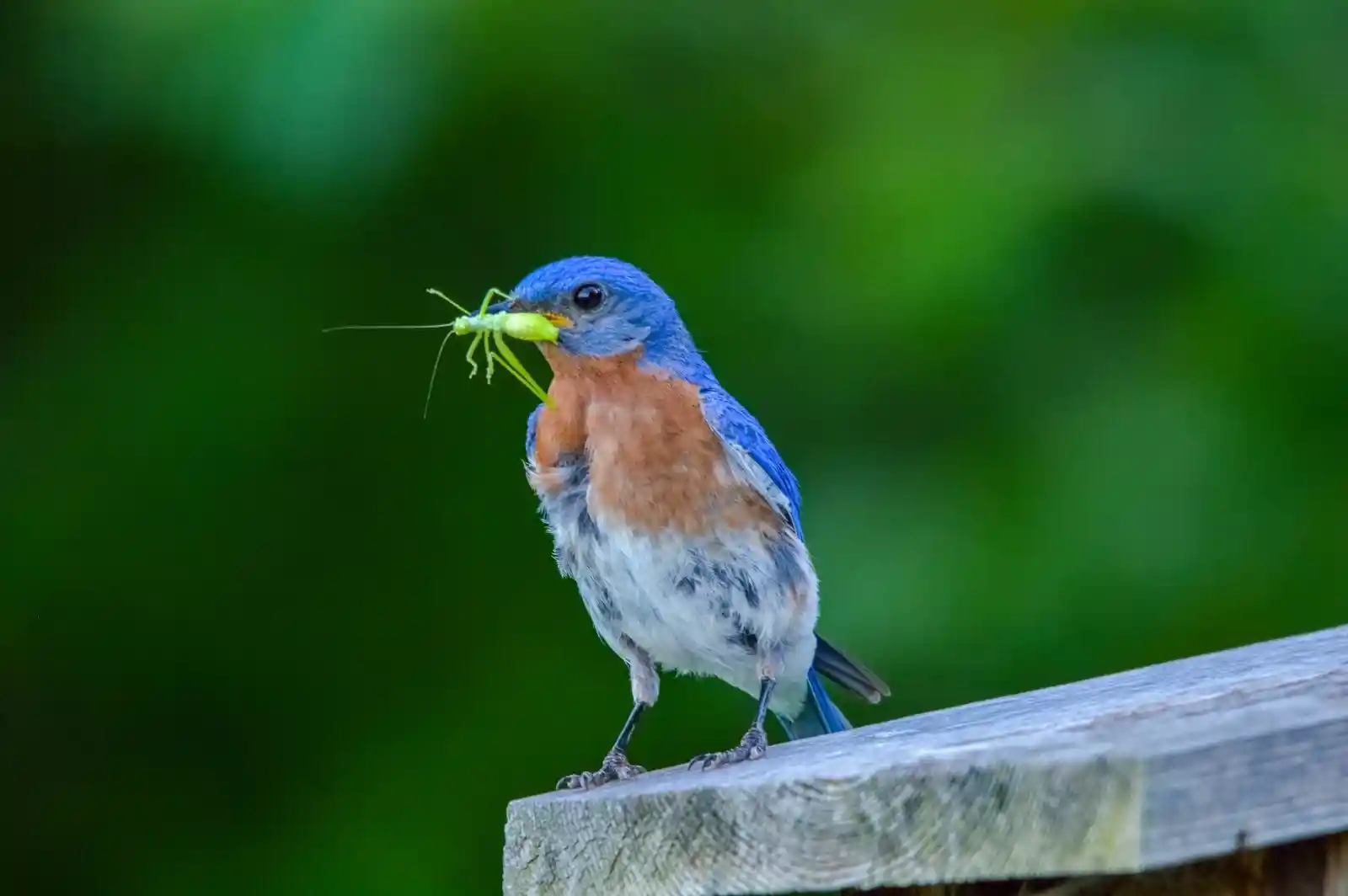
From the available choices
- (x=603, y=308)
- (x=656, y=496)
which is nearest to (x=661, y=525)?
(x=656, y=496)

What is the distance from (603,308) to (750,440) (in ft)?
1.01

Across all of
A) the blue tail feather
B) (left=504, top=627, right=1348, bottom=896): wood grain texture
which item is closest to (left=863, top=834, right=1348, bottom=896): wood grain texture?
(left=504, top=627, right=1348, bottom=896): wood grain texture

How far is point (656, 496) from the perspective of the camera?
3035 mm

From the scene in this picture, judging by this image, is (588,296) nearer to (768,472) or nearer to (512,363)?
(512,363)

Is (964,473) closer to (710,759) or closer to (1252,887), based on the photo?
(710,759)

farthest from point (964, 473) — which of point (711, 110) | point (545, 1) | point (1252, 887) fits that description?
point (1252, 887)

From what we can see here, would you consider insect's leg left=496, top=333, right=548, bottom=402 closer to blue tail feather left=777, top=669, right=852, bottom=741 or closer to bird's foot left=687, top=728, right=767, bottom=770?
bird's foot left=687, top=728, right=767, bottom=770

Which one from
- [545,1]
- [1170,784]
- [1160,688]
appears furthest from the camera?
[545,1]

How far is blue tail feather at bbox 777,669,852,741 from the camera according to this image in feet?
11.7

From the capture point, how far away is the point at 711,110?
4.48 meters

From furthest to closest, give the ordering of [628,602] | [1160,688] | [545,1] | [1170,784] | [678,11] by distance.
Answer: [678,11]
[545,1]
[628,602]
[1160,688]
[1170,784]

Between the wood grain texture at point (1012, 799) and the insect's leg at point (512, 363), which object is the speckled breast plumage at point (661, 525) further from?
the wood grain texture at point (1012, 799)

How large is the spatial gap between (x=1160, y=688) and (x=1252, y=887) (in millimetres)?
295

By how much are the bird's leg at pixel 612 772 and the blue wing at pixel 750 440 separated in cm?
42
